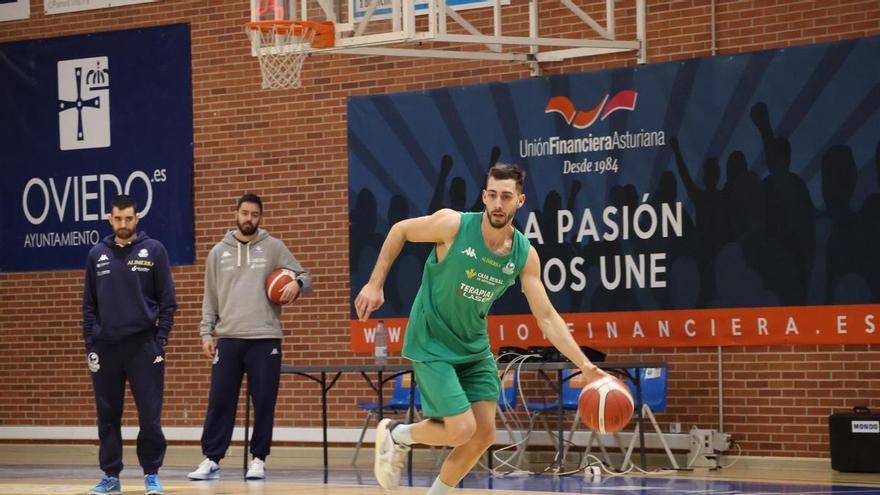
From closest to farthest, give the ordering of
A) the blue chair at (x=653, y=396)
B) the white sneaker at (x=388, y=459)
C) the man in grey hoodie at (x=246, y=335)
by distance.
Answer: the white sneaker at (x=388, y=459) < the man in grey hoodie at (x=246, y=335) < the blue chair at (x=653, y=396)

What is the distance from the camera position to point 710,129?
12281 millimetres

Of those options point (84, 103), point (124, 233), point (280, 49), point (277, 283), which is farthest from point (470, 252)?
point (84, 103)

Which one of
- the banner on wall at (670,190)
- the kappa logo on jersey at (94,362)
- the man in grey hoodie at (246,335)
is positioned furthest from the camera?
the banner on wall at (670,190)

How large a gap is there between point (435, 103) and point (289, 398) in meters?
3.22

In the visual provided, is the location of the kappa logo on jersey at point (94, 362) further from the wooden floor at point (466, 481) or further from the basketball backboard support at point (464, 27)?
the basketball backboard support at point (464, 27)

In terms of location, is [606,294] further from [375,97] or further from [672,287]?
[375,97]

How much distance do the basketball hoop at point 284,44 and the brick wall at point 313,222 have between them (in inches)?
83.5

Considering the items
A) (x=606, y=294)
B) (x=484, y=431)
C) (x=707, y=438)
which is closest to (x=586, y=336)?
(x=606, y=294)

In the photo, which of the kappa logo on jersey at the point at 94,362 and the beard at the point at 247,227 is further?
the beard at the point at 247,227

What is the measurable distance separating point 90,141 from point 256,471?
5457 mm

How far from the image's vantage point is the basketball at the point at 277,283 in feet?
38.2

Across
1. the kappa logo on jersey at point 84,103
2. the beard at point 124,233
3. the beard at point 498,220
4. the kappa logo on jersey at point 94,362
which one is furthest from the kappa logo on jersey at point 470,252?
the kappa logo on jersey at point 84,103

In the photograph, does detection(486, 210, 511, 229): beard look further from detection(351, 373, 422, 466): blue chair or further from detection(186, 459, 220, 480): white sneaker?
detection(351, 373, 422, 466): blue chair

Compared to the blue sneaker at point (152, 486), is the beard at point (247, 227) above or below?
above
